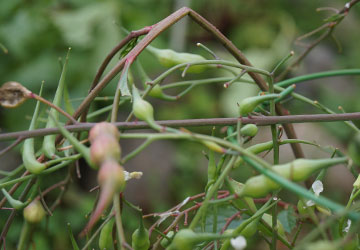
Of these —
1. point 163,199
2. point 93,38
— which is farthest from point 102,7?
point 163,199

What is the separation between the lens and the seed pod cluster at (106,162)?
0.35 metres

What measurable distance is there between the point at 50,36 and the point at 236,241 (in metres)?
1.39

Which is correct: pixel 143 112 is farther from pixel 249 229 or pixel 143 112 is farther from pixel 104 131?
pixel 249 229

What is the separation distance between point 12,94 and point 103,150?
0.71 feet

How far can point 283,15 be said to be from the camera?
222cm

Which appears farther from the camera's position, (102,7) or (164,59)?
(102,7)

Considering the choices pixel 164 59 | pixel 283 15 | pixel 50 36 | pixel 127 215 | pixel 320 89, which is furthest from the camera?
pixel 283 15

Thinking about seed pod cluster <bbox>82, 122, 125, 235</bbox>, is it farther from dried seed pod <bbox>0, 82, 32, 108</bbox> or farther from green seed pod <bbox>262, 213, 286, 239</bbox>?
green seed pod <bbox>262, 213, 286, 239</bbox>

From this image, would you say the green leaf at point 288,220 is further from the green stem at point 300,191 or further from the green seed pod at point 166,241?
the green stem at point 300,191

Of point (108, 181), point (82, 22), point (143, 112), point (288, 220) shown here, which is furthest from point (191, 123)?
point (82, 22)

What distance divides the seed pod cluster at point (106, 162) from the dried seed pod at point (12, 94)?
18cm

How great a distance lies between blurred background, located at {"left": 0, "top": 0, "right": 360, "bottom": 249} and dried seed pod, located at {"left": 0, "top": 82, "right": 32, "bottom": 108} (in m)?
0.87

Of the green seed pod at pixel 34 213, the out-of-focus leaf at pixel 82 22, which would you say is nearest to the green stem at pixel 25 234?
the green seed pod at pixel 34 213

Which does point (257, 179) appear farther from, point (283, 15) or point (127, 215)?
point (283, 15)
